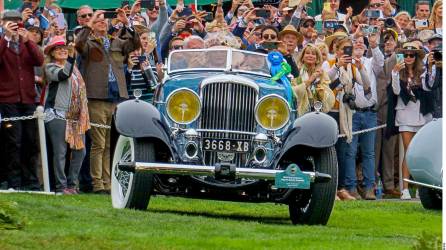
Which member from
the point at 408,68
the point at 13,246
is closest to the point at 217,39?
the point at 408,68

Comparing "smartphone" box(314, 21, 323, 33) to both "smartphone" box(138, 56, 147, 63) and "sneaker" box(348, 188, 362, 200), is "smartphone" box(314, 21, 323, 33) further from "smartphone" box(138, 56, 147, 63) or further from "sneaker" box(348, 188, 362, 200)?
"smartphone" box(138, 56, 147, 63)

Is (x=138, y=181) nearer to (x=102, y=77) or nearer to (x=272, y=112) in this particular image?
(x=272, y=112)

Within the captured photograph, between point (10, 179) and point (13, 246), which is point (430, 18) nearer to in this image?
point (10, 179)

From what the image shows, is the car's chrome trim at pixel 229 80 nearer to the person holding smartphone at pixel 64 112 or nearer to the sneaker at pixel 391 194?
the person holding smartphone at pixel 64 112

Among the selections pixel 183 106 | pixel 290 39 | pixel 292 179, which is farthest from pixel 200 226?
pixel 290 39

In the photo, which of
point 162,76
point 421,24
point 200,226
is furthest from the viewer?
point 421,24

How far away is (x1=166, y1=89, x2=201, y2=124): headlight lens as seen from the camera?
55.5 feet

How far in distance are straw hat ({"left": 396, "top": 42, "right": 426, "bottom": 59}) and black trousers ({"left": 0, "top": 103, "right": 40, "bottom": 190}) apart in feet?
19.0

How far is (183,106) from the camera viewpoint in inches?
670

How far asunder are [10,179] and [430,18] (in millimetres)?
8854

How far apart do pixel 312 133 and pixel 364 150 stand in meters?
6.08

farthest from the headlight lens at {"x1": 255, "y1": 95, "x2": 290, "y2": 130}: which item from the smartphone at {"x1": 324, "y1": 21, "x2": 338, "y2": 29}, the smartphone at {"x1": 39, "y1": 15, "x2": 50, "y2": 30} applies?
the smartphone at {"x1": 324, "y1": 21, "x2": 338, "y2": 29}

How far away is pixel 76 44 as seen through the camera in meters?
20.7

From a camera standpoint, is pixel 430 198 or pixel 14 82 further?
pixel 14 82
